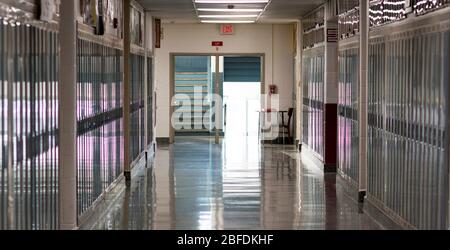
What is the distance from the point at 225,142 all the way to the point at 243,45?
9.31 feet

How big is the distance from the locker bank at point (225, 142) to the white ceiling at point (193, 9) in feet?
0.20

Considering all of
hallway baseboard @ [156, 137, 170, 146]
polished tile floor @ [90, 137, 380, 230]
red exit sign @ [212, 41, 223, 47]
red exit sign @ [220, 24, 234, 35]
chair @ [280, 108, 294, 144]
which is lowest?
polished tile floor @ [90, 137, 380, 230]

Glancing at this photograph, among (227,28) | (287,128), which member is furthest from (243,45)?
(287,128)

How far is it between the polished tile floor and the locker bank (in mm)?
30

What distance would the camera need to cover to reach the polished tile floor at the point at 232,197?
9.75 meters

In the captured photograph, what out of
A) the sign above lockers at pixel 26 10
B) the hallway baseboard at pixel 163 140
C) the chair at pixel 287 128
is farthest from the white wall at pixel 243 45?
the sign above lockers at pixel 26 10

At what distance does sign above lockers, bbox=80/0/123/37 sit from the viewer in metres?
9.36

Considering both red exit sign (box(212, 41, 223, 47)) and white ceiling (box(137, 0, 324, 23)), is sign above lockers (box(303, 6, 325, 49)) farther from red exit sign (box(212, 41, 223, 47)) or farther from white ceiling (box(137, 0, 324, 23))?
red exit sign (box(212, 41, 223, 47))

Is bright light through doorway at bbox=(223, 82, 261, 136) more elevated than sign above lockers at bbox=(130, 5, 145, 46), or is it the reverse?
sign above lockers at bbox=(130, 5, 145, 46)

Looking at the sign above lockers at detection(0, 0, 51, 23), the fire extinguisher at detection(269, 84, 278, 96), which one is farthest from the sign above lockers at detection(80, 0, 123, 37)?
the fire extinguisher at detection(269, 84, 278, 96)

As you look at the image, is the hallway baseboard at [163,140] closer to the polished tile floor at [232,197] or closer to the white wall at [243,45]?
the white wall at [243,45]

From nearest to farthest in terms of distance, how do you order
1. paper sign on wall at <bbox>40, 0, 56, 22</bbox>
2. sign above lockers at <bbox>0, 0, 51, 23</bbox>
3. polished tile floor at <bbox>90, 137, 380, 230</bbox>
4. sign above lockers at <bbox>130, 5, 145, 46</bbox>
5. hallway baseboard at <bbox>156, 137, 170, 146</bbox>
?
sign above lockers at <bbox>0, 0, 51, 23</bbox> → paper sign on wall at <bbox>40, 0, 56, 22</bbox> → polished tile floor at <bbox>90, 137, 380, 230</bbox> → sign above lockers at <bbox>130, 5, 145, 46</bbox> → hallway baseboard at <bbox>156, 137, 170, 146</bbox>

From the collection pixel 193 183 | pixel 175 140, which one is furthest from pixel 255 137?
pixel 193 183
